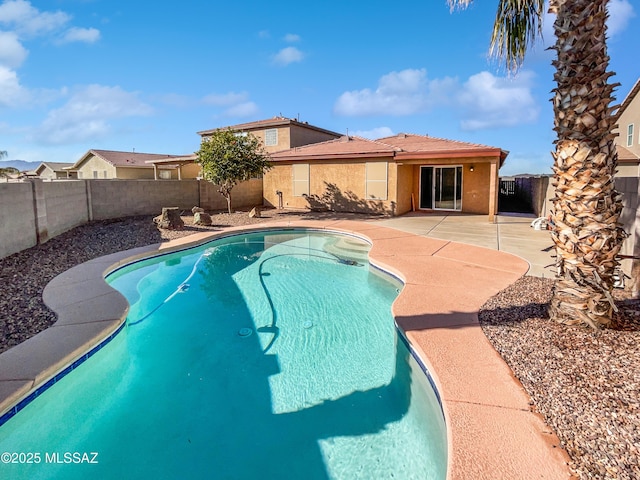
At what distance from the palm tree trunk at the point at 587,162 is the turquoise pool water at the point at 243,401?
2276 mm

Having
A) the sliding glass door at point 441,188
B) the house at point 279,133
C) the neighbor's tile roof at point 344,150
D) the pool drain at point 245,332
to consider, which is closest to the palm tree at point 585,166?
the pool drain at point 245,332

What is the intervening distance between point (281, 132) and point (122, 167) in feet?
55.0

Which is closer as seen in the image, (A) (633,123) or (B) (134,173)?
(A) (633,123)

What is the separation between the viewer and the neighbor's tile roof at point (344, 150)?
1601cm

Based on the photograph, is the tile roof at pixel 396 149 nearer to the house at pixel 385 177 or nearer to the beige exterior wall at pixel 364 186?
the house at pixel 385 177

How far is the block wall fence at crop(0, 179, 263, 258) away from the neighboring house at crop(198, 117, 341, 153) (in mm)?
4698

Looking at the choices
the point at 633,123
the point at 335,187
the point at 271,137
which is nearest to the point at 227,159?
the point at 335,187

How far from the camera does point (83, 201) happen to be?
41.8ft

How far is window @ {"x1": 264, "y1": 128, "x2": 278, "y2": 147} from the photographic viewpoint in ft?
78.2

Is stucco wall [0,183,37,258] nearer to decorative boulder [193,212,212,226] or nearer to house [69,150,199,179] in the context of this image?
decorative boulder [193,212,212,226]

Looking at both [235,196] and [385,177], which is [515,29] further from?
[235,196]

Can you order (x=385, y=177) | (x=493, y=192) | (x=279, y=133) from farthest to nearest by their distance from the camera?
(x=279, y=133)
(x=385, y=177)
(x=493, y=192)

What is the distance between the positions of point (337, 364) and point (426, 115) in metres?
22.2

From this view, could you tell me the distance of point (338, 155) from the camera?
16.9m
